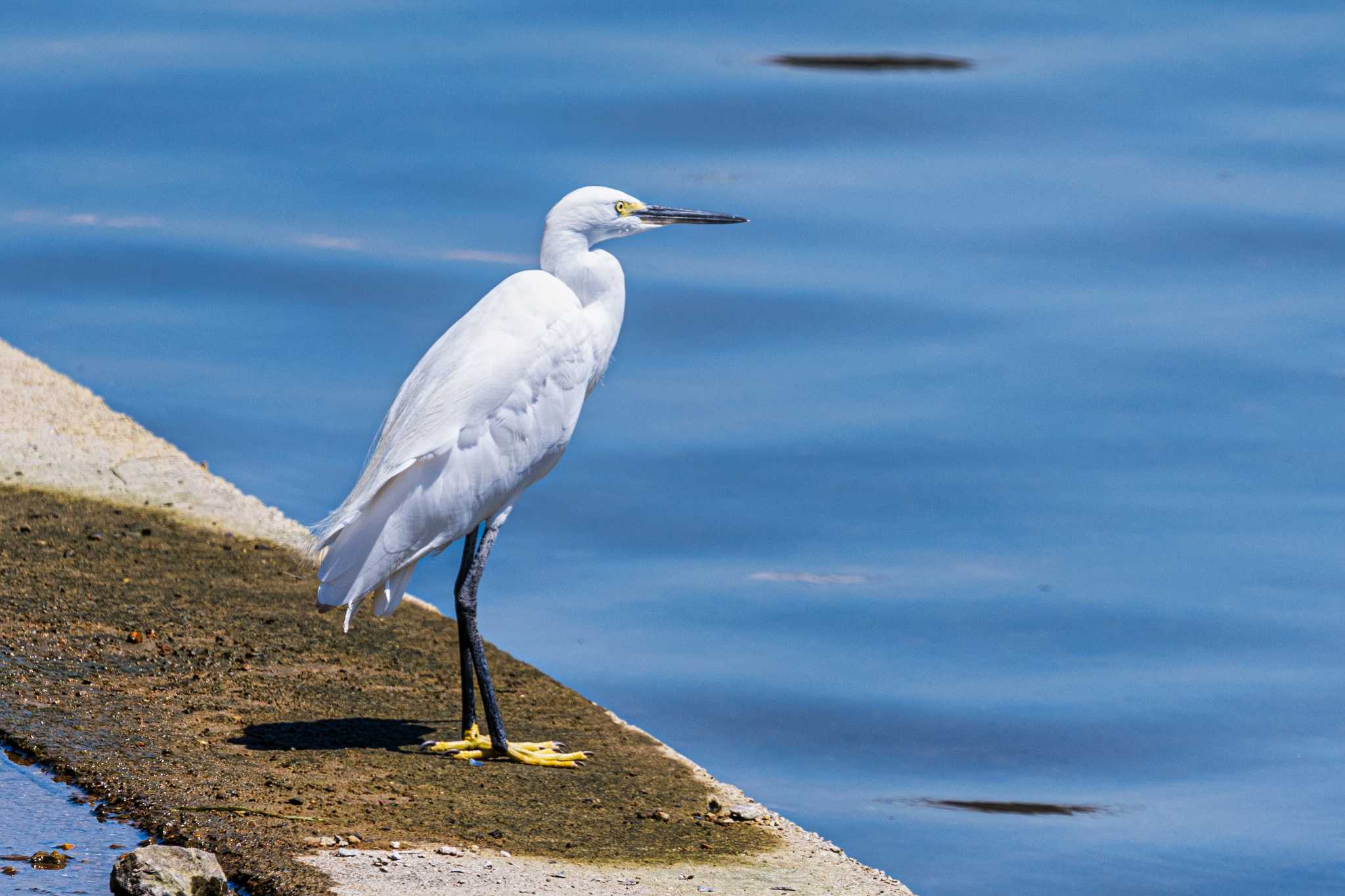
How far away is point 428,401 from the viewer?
17.2 feet

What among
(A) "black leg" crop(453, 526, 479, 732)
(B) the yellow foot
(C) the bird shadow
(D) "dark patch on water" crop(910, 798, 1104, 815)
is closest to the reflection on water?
(C) the bird shadow

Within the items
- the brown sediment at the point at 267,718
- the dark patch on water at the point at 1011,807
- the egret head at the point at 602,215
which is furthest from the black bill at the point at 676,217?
the dark patch on water at the point at 1011,807

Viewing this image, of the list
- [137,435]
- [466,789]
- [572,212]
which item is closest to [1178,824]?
[466,789]

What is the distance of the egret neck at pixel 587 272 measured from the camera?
5.53 metres

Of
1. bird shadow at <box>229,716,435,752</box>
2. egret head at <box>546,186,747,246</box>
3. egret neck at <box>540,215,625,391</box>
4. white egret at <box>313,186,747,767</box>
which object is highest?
egret head at <box>546,186,747,246</box>

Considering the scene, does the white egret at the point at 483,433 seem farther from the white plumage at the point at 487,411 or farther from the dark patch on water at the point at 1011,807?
the dark patch on water at the point at 1011,807

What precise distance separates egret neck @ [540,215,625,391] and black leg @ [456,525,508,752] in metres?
0.65

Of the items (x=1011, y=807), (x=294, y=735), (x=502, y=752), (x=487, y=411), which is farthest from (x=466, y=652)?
(x=1011, y=807)

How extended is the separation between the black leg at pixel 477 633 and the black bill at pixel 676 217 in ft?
3.62

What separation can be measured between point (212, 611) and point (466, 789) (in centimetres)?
153

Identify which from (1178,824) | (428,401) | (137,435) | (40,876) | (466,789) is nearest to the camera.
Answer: (40,876)

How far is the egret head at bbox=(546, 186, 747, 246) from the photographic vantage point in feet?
18.1

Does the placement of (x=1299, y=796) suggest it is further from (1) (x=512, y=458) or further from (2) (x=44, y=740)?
(2) (x=44, y=740)

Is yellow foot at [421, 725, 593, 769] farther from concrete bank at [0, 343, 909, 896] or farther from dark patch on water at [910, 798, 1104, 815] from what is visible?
dark patch on water at [910, 798, 1104, 815]
